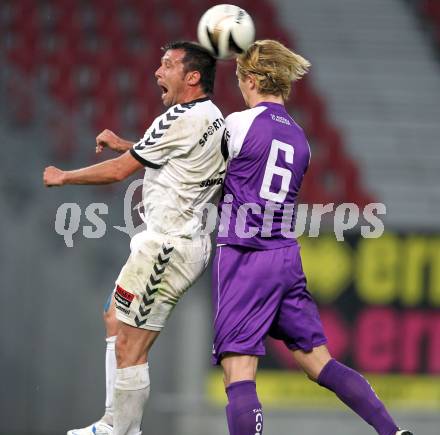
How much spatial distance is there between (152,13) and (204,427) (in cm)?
433

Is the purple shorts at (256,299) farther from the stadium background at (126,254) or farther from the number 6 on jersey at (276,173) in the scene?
the stadium background at (126,254)

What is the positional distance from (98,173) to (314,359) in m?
1.20

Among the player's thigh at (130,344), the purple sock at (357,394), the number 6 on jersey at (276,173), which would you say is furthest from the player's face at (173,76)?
the purple sock at (357,394)

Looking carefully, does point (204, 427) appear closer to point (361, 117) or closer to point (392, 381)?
point (392, 381)

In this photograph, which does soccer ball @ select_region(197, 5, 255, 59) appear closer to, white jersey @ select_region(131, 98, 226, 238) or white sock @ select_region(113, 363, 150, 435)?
white jersey @ select_region(131, 98, 226, 238)

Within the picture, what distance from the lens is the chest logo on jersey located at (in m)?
4.19

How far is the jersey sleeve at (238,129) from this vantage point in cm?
419

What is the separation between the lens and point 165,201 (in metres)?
4.23

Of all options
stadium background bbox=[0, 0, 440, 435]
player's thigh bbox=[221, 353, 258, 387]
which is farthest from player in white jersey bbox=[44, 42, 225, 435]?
stadium background bbox=[0, 0, 440, 435]

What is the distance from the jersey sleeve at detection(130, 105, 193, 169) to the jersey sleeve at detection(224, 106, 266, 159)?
0.18 m

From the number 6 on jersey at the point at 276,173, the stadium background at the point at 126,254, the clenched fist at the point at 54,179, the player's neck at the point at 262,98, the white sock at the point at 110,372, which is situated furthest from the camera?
the stadium background at the point at 126,254

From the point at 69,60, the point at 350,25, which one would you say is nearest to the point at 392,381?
the point at 69,60

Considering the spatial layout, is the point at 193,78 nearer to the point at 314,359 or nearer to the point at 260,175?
the point at 260,175

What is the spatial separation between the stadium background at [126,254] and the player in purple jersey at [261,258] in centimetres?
253
